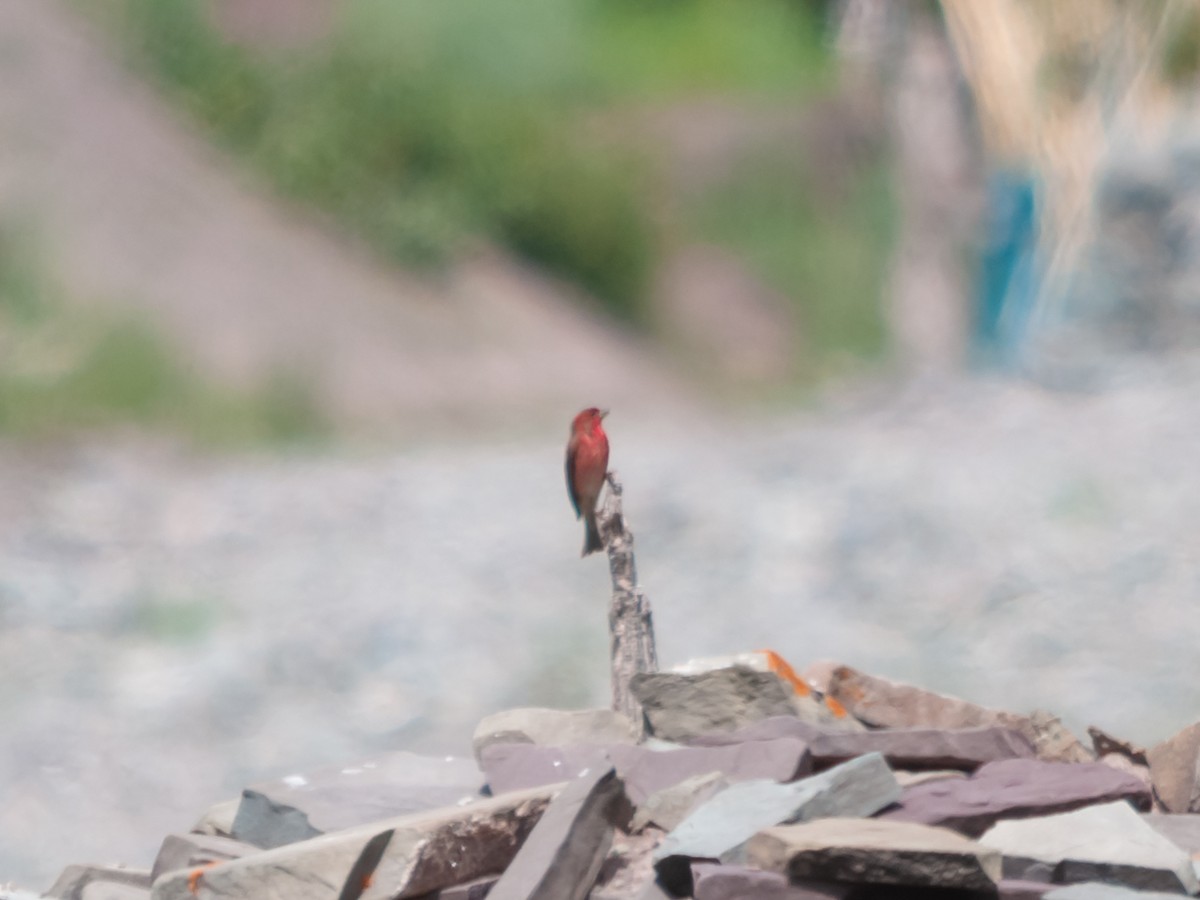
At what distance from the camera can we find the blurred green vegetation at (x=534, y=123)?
13.5m

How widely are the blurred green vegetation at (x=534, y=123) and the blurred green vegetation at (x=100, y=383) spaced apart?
2.98 metres

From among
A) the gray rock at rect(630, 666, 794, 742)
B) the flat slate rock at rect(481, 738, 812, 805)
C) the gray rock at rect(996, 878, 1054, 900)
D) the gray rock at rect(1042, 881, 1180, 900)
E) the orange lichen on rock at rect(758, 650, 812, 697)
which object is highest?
the orange lichen on rock at rect(758, 650, 812, 697)

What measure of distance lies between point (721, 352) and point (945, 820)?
506 inches

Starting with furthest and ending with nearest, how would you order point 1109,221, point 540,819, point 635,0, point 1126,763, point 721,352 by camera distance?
point 635,0 < point 721,352 < point 1109,221 < point 1126,763 < point 540,819

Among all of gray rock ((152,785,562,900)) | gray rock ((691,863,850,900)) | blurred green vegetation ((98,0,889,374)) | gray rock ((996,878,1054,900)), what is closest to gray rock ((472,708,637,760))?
gray rock ((152,785,562,900))

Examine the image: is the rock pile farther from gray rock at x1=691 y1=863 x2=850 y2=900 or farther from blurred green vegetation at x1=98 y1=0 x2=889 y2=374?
blurred green vegetation at x1=98 y1=0 x2=889 y2=374

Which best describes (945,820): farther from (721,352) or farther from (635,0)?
(635,0)

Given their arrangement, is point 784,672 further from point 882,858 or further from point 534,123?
point 534,123

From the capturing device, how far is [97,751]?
5.16 m

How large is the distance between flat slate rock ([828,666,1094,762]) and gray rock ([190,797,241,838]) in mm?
1169

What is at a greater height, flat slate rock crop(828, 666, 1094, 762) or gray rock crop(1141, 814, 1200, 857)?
flat slate rock crop(828, 666, 1094, 762)

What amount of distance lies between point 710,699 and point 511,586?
4.12 metres

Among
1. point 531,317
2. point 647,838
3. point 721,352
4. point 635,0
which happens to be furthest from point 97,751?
point 635,0

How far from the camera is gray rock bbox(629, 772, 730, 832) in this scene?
8.07 ft
